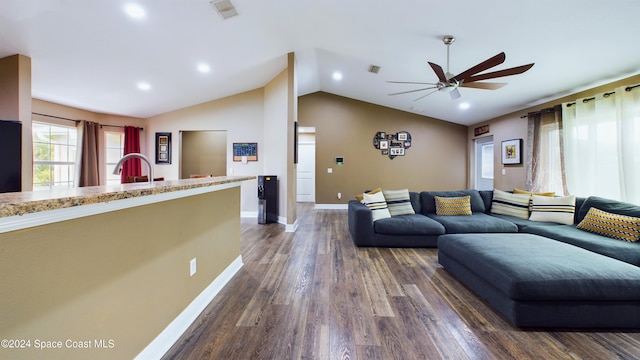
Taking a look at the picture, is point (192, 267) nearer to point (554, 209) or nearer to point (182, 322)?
point (182, 322)

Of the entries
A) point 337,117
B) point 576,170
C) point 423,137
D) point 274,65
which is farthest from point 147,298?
point 423,137

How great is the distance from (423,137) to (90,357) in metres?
7.15

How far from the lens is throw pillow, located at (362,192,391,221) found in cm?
361

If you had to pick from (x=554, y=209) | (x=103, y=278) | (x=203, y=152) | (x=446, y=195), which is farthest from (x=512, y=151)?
(x=203, y=152)

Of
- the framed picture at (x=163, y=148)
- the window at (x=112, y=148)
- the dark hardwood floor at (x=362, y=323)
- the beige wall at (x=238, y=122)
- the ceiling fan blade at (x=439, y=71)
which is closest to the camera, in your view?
the dark hardwood floor at (x=362, y=323)

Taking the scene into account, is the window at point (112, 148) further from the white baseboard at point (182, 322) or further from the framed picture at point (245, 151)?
the white baseboard at point (182, 322)

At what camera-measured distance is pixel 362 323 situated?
1741 mm

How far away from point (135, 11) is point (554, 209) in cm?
552

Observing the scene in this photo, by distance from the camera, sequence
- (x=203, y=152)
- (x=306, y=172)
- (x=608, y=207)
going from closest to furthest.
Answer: (x=608, y=207)
(x=203, y=152)
(x=306, y=172)

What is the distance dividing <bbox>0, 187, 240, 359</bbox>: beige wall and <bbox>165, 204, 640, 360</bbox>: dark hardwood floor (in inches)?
13.5

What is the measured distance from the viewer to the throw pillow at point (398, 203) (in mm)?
3856

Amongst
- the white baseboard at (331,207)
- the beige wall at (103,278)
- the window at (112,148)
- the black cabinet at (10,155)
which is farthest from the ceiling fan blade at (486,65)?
the window at (112,148)

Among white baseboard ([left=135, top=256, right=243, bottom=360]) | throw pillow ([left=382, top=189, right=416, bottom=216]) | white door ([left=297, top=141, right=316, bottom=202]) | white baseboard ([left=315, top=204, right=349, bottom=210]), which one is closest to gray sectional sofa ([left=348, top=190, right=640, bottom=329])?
throw pillow ([left=382, top=189, right=416, bottom=216])

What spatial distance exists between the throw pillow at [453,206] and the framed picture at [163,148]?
18.8 ft
